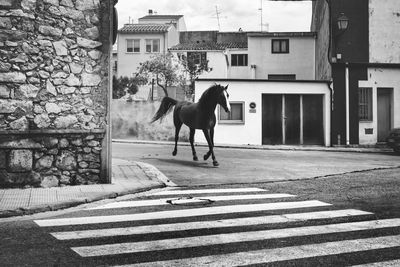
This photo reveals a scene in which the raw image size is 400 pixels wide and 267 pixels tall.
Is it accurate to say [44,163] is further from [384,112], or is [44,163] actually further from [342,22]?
[384,112]

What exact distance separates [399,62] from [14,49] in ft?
71.3

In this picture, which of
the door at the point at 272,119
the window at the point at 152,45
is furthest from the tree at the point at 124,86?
the door at the point at 272,119

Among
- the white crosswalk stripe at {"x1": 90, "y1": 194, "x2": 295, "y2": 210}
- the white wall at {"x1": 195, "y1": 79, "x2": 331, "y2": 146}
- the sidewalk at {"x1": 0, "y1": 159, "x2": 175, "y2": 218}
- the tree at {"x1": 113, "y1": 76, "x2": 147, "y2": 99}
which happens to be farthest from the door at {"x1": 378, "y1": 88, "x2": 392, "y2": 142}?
the tree at {"x1": 113, "y1": 76, "x2": 147, "y2": 99}

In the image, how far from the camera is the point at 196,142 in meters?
24.2

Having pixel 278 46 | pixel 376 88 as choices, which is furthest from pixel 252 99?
pixel 278 46

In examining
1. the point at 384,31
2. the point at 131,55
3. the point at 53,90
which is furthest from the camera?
→ the point at 131,55

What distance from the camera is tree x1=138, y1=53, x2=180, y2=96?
42312mm

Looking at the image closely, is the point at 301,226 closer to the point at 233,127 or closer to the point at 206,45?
the point at 233,127

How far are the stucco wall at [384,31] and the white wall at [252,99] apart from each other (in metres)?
3.33

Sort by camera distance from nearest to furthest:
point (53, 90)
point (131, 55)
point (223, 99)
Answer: point (53, 90)
point (223, 99)
point (131, 55)

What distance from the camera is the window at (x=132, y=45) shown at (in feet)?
172

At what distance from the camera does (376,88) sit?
2494cm

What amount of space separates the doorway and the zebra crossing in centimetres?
1747

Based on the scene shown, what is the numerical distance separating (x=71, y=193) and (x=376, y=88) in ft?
68.1
